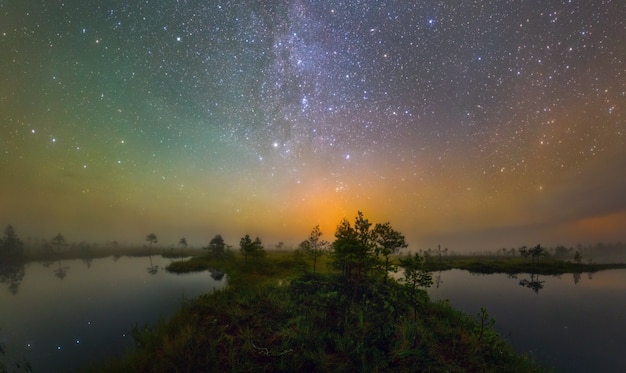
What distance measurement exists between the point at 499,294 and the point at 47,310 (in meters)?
41.5

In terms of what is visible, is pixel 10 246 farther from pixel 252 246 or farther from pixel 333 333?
pixel 333 333

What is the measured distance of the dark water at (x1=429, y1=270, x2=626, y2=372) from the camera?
37.6 ft

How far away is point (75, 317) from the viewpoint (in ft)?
51.2

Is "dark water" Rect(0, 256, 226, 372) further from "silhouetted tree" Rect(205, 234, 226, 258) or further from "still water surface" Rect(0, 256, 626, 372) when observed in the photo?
"silhouetted tree" Rect(205, 234, 226, 258)

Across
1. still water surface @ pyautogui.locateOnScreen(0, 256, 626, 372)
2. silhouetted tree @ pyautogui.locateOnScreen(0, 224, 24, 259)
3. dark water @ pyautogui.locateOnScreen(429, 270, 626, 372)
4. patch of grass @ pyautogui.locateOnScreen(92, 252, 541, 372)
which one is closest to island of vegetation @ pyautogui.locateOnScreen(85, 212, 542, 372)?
patch of grass @ pyautogui.locateOnScreen(92, 252, 541, 372)

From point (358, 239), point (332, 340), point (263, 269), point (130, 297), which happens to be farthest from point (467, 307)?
point (130, 297)

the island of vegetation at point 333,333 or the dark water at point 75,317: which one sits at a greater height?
the island of vegetation at point 333,333

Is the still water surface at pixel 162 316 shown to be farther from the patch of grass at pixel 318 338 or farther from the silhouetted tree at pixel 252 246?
the silhouetted tree at pixel 252 246

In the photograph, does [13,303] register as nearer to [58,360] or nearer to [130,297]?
[130,297]

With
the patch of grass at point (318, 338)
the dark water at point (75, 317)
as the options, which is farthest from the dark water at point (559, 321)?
the dark water at point (75, 317)

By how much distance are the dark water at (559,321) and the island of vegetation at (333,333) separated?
4.70 metres

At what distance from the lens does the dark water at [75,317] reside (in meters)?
10.8

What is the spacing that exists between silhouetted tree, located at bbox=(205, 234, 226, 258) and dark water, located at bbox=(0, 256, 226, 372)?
1946 cm

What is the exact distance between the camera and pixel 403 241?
14.6 metres
